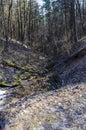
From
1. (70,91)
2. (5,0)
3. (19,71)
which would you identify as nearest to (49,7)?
(5,0)

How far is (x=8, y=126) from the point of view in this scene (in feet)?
29.3

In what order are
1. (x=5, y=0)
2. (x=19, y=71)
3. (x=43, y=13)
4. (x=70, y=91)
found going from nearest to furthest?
(x=70, y=91)
(x=19, y=71)
(x=5, y=0)
(x=43, y=13)

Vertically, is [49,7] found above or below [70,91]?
above

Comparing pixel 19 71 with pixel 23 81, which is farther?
pixel 19 71

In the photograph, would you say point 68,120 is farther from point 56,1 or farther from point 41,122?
point 56,1

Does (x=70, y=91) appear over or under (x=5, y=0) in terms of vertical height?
under

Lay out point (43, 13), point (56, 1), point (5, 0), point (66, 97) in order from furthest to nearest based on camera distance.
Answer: point (43, 13) → point (56, 1) → point (5, 0) → point (66, 97)

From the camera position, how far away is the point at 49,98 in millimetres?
11156

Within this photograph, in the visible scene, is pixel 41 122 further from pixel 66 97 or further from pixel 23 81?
pixel 23 81

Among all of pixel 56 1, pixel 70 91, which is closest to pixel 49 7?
pixel 56 1

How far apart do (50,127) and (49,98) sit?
8.97 feet

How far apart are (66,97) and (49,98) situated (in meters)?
0.74

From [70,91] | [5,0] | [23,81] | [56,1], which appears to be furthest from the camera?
[56,1]

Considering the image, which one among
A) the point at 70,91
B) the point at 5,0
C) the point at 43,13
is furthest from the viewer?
the point at 43,13
